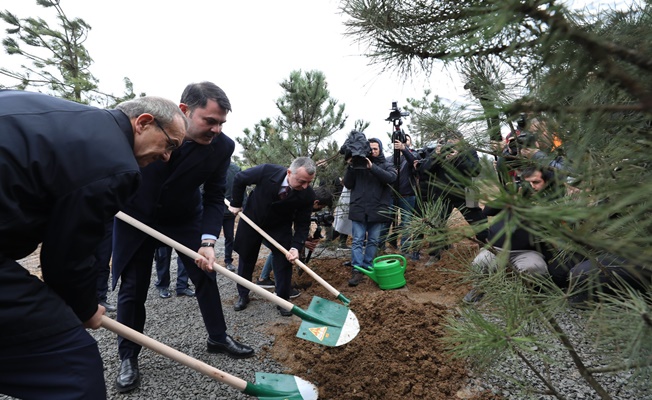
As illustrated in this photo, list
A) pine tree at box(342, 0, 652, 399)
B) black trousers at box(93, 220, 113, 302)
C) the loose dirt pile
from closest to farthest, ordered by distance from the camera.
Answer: pine tree at box(342, 0, 652, 399) → the loose dirt pile → black trousers at box(93, 220, 113, 302)

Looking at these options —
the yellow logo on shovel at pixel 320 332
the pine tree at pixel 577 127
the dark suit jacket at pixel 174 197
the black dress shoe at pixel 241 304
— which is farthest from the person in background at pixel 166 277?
the pine tree at pixel 577 127

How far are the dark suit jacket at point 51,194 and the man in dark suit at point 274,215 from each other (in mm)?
2406

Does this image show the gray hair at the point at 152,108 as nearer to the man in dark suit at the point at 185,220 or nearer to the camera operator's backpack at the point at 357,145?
the man in dark suit at the point at 185,220

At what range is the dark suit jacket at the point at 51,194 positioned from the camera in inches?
45.3

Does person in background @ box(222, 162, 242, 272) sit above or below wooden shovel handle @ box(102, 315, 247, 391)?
below

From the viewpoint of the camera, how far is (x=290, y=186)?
367 cm

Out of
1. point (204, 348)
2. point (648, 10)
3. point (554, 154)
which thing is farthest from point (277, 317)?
point (648, 10)

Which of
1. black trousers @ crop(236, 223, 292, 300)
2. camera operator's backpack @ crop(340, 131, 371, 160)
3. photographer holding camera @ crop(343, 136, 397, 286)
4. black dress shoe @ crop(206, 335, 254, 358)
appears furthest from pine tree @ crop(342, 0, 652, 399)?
photographer holding camera @ crop(343, 136, 397, 286)

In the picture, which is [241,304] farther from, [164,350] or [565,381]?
[565,381]

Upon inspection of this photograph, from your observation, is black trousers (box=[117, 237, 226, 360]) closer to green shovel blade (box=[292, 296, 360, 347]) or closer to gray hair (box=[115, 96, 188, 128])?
green shovel blade (box=[292, 296, 360, 347])

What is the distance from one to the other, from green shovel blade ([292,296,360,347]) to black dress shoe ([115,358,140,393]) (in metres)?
1.07

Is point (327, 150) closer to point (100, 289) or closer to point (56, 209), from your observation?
point (100, 289)

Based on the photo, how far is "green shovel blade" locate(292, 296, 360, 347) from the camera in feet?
8.32

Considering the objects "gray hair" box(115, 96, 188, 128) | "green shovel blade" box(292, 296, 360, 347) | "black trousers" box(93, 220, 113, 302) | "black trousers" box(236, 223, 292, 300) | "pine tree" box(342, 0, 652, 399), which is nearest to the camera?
"pine tree" box(342, 0, 652, 399)
